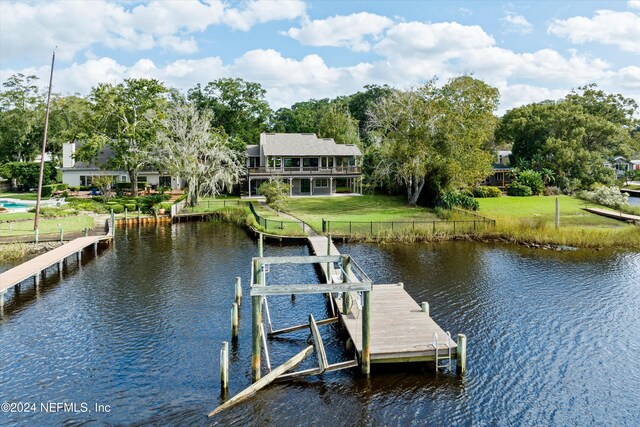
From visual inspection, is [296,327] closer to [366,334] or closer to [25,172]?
[366,334]

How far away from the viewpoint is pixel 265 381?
1383cm

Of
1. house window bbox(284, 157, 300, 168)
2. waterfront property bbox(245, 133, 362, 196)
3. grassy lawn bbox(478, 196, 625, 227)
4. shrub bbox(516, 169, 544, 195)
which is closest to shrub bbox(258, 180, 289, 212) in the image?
waterfront property bbox(245, 133, 362, 196)

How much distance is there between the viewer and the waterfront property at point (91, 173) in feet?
205

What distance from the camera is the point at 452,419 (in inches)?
496

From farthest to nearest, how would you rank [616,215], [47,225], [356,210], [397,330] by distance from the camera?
[356,210], [616,215], [47,225], [397,330]

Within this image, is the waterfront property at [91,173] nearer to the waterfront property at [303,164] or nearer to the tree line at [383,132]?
the tree line at [383,132]

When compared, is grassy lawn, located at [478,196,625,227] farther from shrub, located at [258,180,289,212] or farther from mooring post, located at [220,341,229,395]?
mooring post, located at [220,341,229,395]

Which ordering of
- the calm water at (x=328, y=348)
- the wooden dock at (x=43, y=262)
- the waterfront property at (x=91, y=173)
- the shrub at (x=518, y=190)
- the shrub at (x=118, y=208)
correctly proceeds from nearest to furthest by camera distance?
the calm water at (x=328, y=348)
the wooden dock at (x=43, y=262)
the shrub at (x=118, y=208)
the shrub at (x=518, y=190)
the waterfront property at (x=91, y=173)

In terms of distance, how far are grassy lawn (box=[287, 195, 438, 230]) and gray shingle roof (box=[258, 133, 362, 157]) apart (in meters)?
6.46

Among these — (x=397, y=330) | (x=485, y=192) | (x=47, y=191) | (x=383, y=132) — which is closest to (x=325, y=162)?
(x=383, y=132)

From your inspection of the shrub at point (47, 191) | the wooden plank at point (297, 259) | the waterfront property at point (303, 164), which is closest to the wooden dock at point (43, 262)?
the wooden plank at point (297, 259)

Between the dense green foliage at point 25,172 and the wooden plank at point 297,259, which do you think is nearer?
the wooden plank at point 297,259

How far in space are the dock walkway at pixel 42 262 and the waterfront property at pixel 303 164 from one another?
28491 millimetres

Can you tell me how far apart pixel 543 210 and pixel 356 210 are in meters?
17.5
